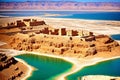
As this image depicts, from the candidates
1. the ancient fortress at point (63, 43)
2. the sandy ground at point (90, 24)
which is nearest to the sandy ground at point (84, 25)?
the sandy ground at point (90, 24)

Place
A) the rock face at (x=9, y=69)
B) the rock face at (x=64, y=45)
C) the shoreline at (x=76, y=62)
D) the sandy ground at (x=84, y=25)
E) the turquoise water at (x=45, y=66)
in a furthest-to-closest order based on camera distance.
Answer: the rock face at (x=64, y=45), the sandy ground at (x=84, y=25), the shoreline at (x=76, y=62), the turquoise water at (x=45, y=66), the rock face at (x=9, y=69)

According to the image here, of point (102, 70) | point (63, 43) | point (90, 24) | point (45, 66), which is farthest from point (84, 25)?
point (102, 70)

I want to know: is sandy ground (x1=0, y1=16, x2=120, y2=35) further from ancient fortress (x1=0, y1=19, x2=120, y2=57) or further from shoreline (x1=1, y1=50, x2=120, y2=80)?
shoreline (x1=1, y1=50, x2=120, y2=80)

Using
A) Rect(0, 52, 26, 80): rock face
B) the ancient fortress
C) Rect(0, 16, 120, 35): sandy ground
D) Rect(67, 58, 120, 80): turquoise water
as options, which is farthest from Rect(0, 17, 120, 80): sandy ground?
the ancient fortress

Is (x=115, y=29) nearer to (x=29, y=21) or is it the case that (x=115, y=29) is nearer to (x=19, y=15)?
(x=29, y=21)

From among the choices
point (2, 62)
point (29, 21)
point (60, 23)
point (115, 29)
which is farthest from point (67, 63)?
point (60, 23)

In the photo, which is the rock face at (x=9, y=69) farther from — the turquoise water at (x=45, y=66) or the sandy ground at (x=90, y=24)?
the sandy ground at (x=90, y=24)
